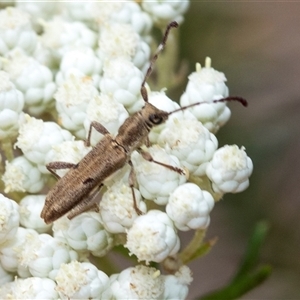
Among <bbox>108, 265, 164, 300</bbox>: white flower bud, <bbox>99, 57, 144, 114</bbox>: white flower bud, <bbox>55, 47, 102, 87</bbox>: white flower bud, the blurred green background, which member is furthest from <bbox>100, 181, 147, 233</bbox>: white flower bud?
the blurred green background

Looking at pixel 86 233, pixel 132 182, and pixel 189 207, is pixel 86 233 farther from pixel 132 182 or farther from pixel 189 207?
pixel 189 207

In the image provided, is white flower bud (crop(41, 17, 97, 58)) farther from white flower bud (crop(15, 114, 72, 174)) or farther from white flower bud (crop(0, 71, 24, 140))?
white flower bud (crop(15, 114, 72, 174))

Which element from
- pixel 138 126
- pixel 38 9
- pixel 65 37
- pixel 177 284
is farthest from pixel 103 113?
pixel 38 9

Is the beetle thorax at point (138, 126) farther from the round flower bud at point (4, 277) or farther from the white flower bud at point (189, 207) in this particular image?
the round flower bud at point (4, 277)

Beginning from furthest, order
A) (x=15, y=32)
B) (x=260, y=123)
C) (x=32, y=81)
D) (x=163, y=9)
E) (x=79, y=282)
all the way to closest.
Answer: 1. (x=260, y=123)
2. (x=163, y=9)
3. (x=15, y=32)
4. (x=32, y=81)
5. (x=79, y=282)

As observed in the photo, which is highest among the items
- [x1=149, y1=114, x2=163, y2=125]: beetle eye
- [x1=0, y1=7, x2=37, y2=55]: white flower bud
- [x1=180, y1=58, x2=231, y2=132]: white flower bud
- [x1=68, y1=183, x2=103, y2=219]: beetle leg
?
[x1=180, y1=58, x2=231, y2=132]: white flower bud
